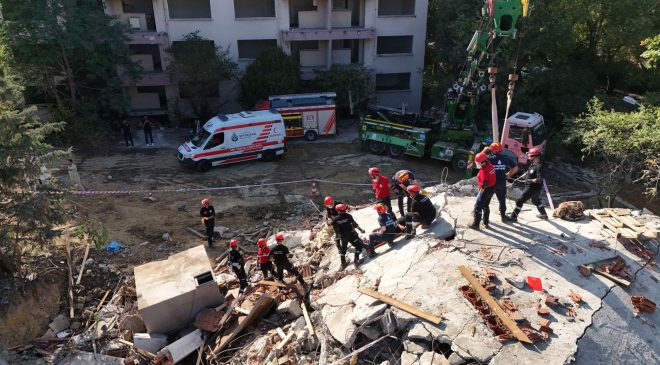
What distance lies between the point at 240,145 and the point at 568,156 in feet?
47.9

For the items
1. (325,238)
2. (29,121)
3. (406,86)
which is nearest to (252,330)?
(325,238)

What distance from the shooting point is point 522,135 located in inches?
726

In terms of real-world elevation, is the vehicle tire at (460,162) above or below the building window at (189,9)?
below

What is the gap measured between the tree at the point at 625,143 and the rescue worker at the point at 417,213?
25.6ft

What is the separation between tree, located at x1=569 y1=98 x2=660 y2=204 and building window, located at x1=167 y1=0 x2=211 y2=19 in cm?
1946

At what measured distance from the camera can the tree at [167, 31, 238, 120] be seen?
23.7 meters

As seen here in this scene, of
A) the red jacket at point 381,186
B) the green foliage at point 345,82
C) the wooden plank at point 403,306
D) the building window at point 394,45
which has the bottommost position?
the wooden plank at point 403,306

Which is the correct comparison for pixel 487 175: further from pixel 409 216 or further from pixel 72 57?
pixel 72 57

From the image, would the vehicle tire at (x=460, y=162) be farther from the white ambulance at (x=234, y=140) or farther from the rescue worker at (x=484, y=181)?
the rescue worker at (x=484, y=181)

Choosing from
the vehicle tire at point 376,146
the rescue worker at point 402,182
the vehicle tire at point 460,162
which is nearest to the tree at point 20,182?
the rescue worker at point 402,182

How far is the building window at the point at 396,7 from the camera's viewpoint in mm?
26984

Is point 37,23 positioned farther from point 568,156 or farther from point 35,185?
point 568,156

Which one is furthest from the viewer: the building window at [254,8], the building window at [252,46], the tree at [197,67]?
the building window at [252,46]

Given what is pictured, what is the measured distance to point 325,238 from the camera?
12.4 meters
